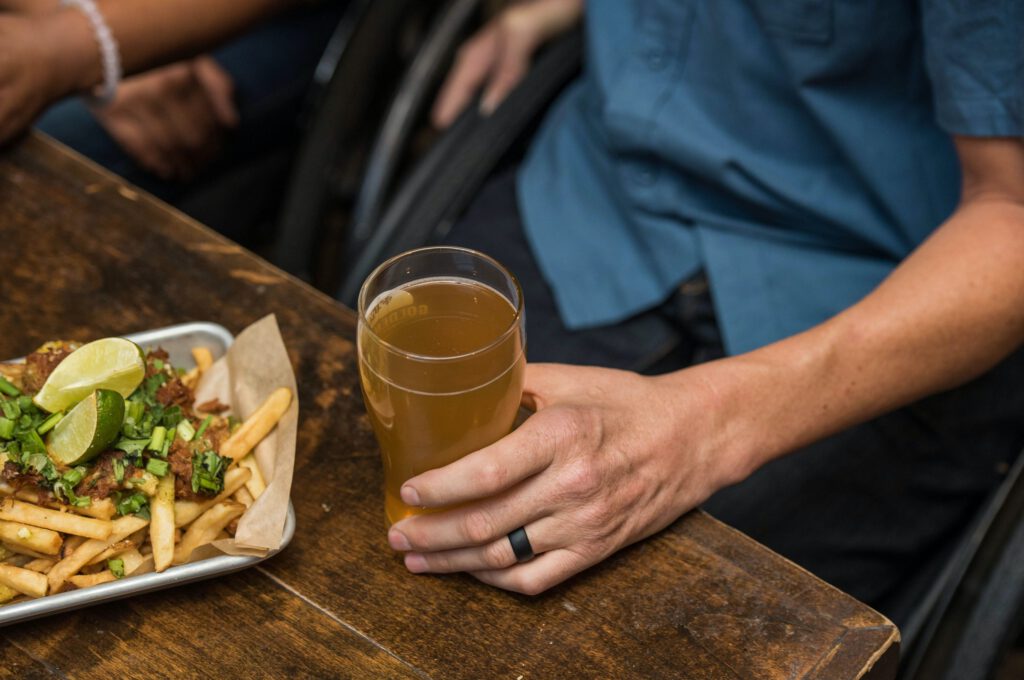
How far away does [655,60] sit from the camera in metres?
1.51

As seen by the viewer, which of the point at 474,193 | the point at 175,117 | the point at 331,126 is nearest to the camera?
the point at 474,193

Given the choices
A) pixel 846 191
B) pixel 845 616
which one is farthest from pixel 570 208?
pixel 845 616

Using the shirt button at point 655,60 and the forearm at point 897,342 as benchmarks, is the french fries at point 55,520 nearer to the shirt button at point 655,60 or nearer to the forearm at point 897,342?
the forearm at point 897,342

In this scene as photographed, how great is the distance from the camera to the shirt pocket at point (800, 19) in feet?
4.36

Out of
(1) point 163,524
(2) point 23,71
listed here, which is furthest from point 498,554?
(2) point 23,71

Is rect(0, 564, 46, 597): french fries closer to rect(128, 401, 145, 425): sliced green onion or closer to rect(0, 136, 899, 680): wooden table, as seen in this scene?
rect(0, 136, 899, 680): wooden table

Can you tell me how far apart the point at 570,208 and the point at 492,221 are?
13 cm

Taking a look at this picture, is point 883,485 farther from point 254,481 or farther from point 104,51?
point 104,51

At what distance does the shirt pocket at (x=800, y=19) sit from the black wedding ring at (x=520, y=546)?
80 centimetres

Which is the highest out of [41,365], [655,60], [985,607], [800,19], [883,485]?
[800,19]

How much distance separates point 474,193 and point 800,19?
59 cm

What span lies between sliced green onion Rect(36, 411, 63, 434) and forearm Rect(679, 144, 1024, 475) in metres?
0.67

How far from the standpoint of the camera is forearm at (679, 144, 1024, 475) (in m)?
1.14

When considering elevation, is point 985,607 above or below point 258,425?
below
